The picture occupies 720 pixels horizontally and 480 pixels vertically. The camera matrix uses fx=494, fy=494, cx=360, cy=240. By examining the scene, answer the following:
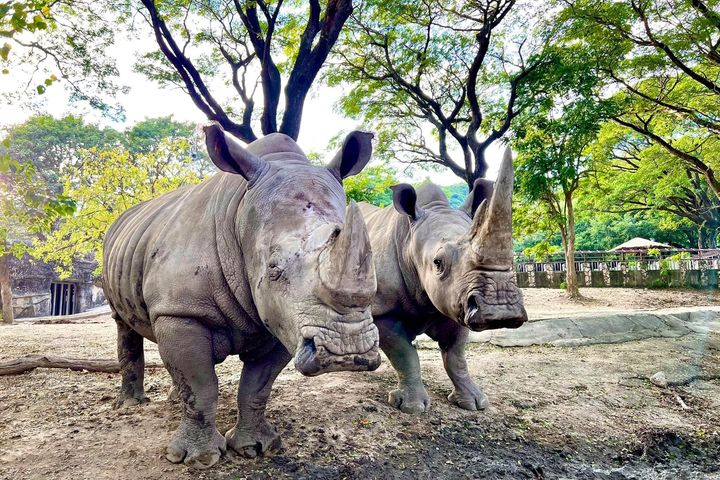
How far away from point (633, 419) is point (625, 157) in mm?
23422

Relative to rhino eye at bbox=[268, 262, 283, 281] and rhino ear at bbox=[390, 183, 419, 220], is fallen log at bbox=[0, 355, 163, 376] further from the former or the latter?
rhino eye at bbox=[268, 262, 283, 281]

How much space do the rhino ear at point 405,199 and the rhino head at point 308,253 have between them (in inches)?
50.5

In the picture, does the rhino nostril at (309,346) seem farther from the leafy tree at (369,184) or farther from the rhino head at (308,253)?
the leafy tree at (369,184)

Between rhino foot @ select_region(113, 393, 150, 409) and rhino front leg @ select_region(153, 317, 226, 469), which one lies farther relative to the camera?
rhino foot @ select_region(113, 393, 150, 409)

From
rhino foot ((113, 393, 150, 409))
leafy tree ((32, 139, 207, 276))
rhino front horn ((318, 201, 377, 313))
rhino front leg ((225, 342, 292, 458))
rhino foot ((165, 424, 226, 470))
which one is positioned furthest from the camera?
leafy tree ((32, 139, 207, 276))

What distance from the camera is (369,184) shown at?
595 inches

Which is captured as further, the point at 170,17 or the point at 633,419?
the point at 170,17

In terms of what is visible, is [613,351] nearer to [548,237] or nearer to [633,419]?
[633,419]

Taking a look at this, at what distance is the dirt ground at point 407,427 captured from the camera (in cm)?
328

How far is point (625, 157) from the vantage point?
80.7 ft

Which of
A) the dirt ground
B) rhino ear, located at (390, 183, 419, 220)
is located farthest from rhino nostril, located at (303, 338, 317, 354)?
rhino ear, located at (390, 183, 419, 220)

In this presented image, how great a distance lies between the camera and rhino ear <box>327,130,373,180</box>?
3258 millimetres

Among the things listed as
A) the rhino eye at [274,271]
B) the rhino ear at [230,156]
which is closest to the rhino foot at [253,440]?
the rhino eye at [274,271]

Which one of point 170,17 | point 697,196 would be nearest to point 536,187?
point 170,17
